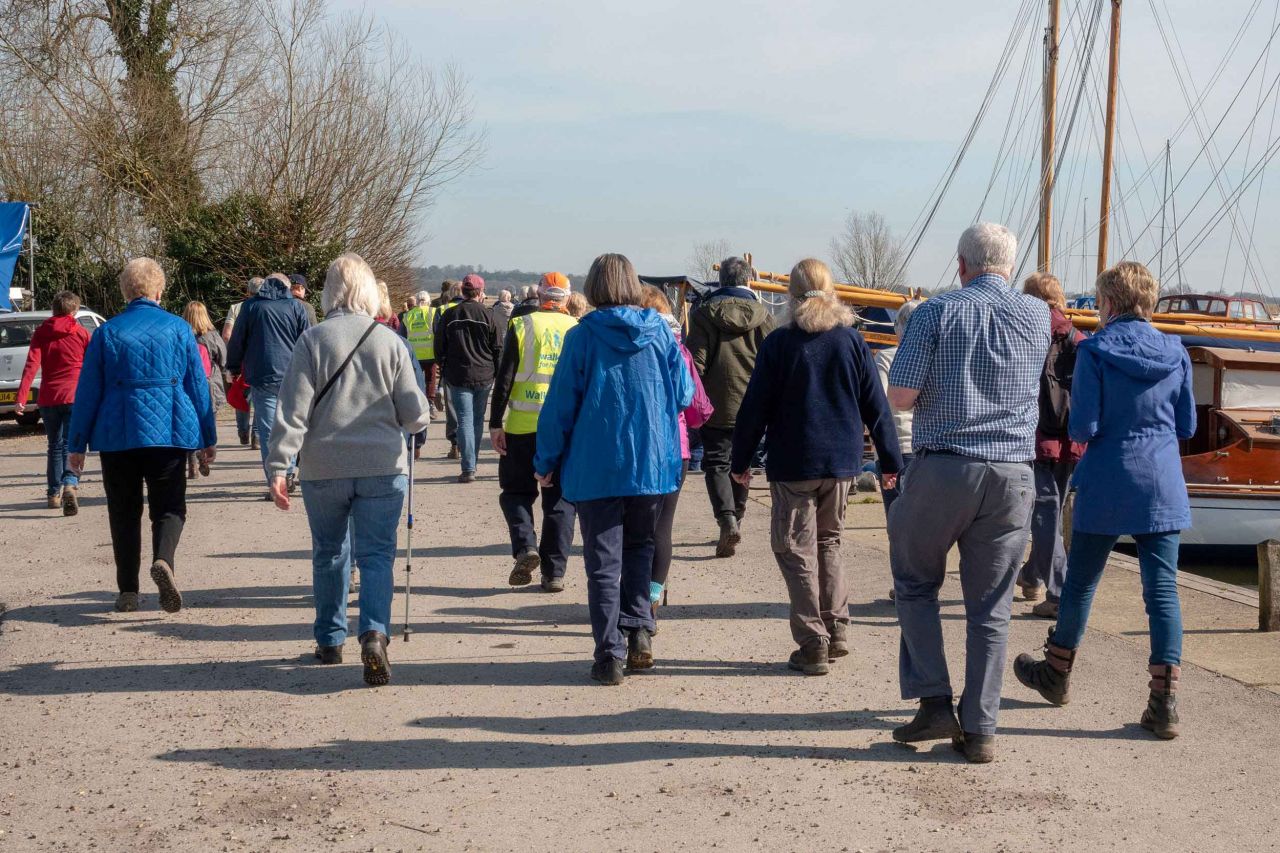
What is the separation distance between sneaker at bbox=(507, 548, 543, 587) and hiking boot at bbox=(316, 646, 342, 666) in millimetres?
1930

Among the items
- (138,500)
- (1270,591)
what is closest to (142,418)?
(138,500)

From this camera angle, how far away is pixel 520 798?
4.76 metres

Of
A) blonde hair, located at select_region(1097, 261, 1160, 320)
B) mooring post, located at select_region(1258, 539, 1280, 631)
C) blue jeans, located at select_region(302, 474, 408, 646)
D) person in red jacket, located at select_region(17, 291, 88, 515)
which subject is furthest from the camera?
person in red jacket, located at select_region(17, 291, 88, 515)

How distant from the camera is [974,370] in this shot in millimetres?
5105

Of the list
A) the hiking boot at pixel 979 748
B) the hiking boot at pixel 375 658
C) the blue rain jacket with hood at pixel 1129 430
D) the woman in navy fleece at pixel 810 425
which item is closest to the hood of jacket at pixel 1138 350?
the blue rain jacket with hood at pixel 1129 430

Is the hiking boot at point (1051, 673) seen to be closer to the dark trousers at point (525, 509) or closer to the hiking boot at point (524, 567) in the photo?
the dark trousers at point (525, 509)

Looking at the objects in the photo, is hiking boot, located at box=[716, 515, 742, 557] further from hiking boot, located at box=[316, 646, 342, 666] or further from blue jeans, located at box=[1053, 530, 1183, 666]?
blue jeans, located at box=[1053, 530, 1183, 666]

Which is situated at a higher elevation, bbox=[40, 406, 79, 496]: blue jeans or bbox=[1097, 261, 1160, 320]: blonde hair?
bbox=[1097, 261, 1160, 320]: blonde hair

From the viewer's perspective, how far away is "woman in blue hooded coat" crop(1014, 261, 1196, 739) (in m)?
5.55

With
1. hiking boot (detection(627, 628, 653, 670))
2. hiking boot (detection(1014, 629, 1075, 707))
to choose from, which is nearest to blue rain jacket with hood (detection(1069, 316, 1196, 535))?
hiking boot (detection(1014, 629, 1075, 707))

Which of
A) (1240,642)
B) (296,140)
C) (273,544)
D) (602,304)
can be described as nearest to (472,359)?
(273,544)

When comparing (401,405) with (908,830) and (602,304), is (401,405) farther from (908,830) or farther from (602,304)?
(908,830)

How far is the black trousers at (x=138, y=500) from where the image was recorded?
7539 millimetres

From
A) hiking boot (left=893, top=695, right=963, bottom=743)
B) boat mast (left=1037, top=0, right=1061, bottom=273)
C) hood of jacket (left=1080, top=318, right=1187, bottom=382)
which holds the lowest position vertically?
hiking boot (left=893, top=695, right=963, bottom=743)
